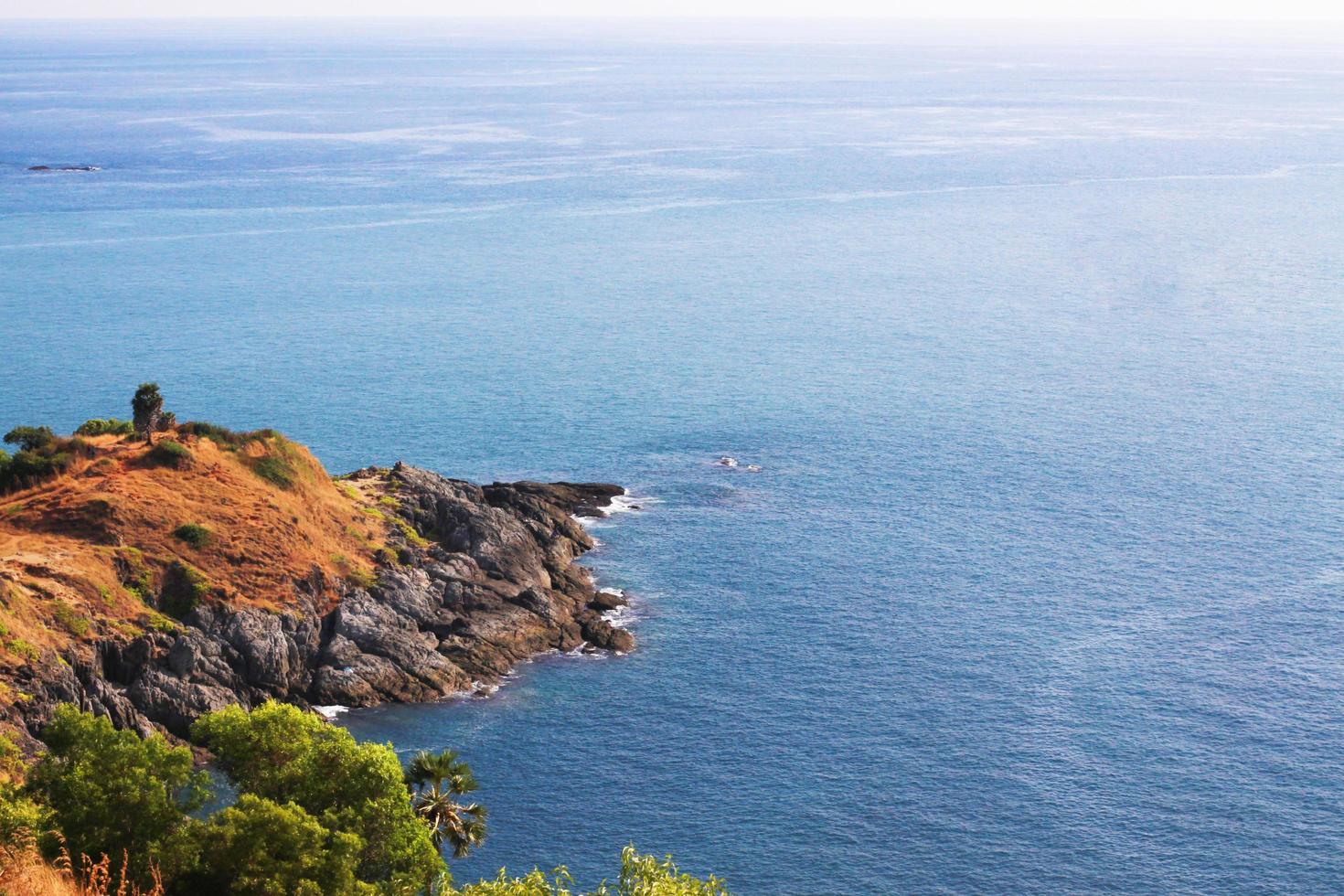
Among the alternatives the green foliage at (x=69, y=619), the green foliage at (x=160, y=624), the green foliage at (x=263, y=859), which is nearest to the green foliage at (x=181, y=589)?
the green foliage at (x=160, y=624)

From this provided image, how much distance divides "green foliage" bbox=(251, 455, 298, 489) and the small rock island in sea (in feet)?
0.43

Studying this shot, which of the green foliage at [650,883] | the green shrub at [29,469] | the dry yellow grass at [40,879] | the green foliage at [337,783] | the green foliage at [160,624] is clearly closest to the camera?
the dry yellow grass at [40,879]

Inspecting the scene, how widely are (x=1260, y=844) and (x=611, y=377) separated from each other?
112 metres

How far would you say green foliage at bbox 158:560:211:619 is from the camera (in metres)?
106

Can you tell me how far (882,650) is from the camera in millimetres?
114188

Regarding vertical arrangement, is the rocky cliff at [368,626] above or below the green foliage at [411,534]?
below

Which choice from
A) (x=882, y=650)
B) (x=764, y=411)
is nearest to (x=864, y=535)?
(x=882, y=650)

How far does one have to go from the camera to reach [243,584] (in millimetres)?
109625

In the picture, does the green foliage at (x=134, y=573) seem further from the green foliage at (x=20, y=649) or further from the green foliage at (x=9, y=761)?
the green foliage at (x=9, y=761)

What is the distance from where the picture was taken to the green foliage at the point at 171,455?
385ft

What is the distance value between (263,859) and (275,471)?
6113 centimetres

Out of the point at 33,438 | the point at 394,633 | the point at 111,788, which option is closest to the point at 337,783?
the point at 111,788

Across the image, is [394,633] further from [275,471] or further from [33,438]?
[33,438]

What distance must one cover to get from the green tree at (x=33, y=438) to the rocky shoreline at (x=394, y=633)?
24.6m
